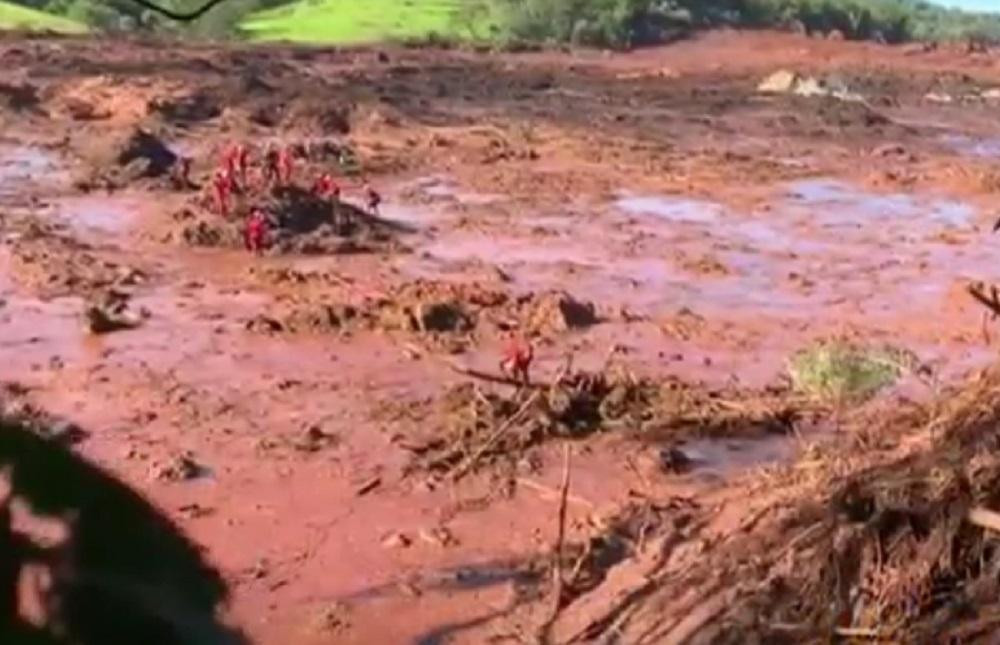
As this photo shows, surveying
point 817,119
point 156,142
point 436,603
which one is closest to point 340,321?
point 436,603

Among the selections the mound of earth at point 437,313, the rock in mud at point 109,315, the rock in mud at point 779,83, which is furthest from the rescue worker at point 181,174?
the rock in mud at point 779,83

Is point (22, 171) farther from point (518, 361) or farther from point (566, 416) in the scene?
point (566, 416)

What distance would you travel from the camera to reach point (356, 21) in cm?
3622

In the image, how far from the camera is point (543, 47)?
3431 centimetres

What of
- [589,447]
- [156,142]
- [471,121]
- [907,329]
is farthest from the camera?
[471,121]

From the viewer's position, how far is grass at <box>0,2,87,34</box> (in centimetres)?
3104

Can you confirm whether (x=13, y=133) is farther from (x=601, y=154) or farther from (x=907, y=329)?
(x=907, y=329)

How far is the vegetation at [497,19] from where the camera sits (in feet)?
115

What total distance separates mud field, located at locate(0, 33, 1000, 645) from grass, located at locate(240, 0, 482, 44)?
12.0 m

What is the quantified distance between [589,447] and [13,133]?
42.2 feet

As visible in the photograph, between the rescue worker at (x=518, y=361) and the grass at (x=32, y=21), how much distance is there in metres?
22.5

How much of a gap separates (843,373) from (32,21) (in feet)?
85.3

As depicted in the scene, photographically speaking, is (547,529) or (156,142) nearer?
(547,529)

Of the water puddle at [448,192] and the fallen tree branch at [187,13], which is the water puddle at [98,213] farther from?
the fallen tree branch at [187,13]
